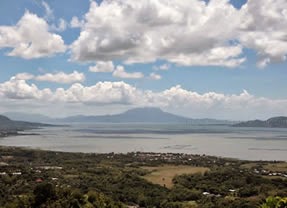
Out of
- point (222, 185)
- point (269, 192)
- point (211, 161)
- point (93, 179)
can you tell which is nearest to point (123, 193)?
point (93, 179)

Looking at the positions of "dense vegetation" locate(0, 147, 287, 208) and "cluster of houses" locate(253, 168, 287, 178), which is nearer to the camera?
"dense vegetation" locate(0, 147, 287, 208)

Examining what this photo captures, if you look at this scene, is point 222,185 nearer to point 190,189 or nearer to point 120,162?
point 190,189

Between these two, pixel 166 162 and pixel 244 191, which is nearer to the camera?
pixel 244 191

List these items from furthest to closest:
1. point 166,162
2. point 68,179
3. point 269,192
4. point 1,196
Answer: point 166,162, point 68,179, point 269,192, point 1,196

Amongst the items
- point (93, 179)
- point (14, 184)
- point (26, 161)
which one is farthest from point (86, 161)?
point (14, 184)

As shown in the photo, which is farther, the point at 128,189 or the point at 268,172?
the point at 268,172

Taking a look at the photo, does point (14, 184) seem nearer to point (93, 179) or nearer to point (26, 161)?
point (93, 179)

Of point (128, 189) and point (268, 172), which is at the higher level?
point (268, 172)

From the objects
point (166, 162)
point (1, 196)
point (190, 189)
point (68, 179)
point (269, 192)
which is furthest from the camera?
point (166, 162)

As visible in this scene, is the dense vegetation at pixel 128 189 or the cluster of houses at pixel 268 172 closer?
the dense vegetation at pixel 128 189
